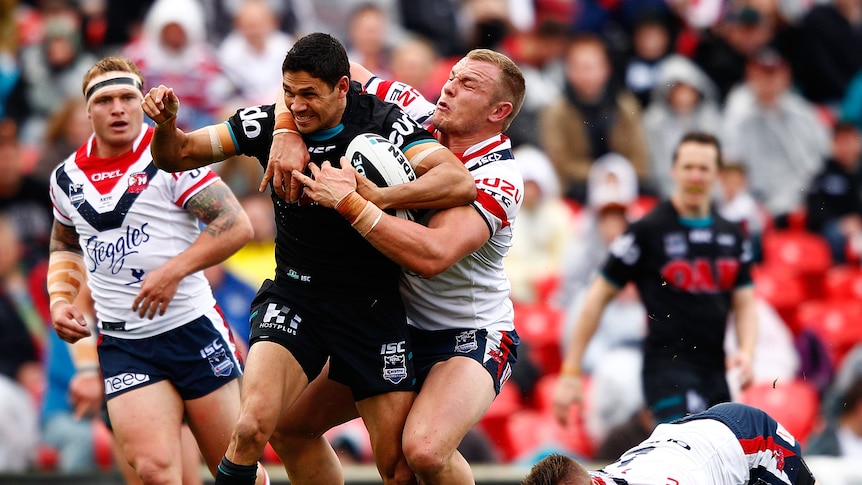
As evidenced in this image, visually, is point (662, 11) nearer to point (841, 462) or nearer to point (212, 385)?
point (841, 462)

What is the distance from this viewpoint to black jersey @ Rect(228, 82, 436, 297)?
6586 millimetres

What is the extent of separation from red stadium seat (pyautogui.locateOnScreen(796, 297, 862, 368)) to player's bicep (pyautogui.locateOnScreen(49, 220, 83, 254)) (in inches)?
300

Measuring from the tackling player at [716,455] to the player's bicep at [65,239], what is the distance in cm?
339

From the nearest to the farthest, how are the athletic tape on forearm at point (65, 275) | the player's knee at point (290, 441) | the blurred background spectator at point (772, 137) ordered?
the player's knee at point (290, 441), the athletic tape on forearm at point (65, 275), the blurred background spectator at point (772, 137)

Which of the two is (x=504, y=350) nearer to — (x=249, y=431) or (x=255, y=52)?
(x=249, y=431)

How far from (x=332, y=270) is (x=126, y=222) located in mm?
Result: 1372

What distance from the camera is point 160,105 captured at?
21.1ft

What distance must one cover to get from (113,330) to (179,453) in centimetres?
82

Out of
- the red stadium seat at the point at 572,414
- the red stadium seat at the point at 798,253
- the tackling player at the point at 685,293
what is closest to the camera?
the tackling player at the point at 685,293

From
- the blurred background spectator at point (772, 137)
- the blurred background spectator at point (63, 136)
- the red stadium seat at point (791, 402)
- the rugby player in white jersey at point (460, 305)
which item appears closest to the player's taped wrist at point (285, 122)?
the rugby player in white jersey at point (460, 305)

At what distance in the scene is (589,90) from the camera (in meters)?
14.0

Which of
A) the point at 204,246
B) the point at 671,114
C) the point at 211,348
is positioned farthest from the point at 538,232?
the point at 204,246

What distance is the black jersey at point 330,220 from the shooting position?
6.59 meters

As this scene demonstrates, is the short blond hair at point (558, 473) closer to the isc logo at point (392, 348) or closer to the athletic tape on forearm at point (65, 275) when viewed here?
the isc logo at point (392, 348)
